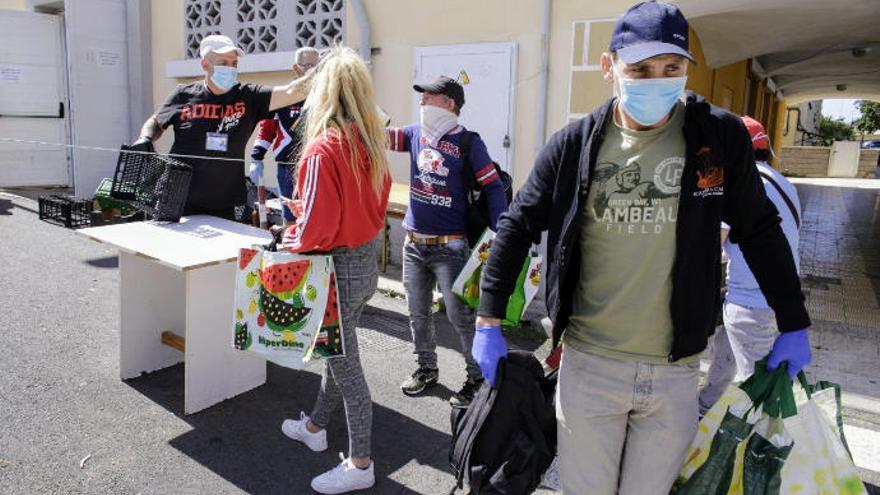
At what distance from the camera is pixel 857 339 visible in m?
5.18

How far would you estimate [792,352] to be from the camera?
1.93 meters

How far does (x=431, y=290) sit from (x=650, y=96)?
2.51 metres

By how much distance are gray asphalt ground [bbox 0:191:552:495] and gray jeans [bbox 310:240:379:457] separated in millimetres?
318

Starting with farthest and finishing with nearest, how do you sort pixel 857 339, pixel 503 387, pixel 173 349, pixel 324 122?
pixel 857 339, pixel 173 349, pixel 324 122, pixel 503 387

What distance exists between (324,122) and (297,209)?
401 millimetres

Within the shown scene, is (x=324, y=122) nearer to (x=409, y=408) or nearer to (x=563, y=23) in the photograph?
(x=409, y=408)

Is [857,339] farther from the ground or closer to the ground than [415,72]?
closer to the ground

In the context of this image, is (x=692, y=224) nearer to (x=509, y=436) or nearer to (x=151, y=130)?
(x=509, y=436)

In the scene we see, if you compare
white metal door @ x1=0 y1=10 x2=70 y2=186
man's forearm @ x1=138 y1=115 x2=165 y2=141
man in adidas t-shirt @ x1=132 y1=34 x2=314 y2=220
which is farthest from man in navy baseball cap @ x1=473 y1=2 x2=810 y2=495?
white metal door @ x1=0 y1=10 x2=70 y2=186

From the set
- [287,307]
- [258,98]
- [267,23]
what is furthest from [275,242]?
[267,23]

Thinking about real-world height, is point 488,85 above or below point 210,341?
above

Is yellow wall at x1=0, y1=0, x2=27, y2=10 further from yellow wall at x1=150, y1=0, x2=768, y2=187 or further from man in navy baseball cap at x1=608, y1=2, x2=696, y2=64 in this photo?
man in navy baseball cap at x1=608, y1=2, x2=696, y2=64

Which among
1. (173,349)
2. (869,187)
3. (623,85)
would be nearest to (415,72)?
(173,349)

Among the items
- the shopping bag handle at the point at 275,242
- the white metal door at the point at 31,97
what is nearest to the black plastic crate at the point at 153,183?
the shopping bag handle at the point at 275,242
